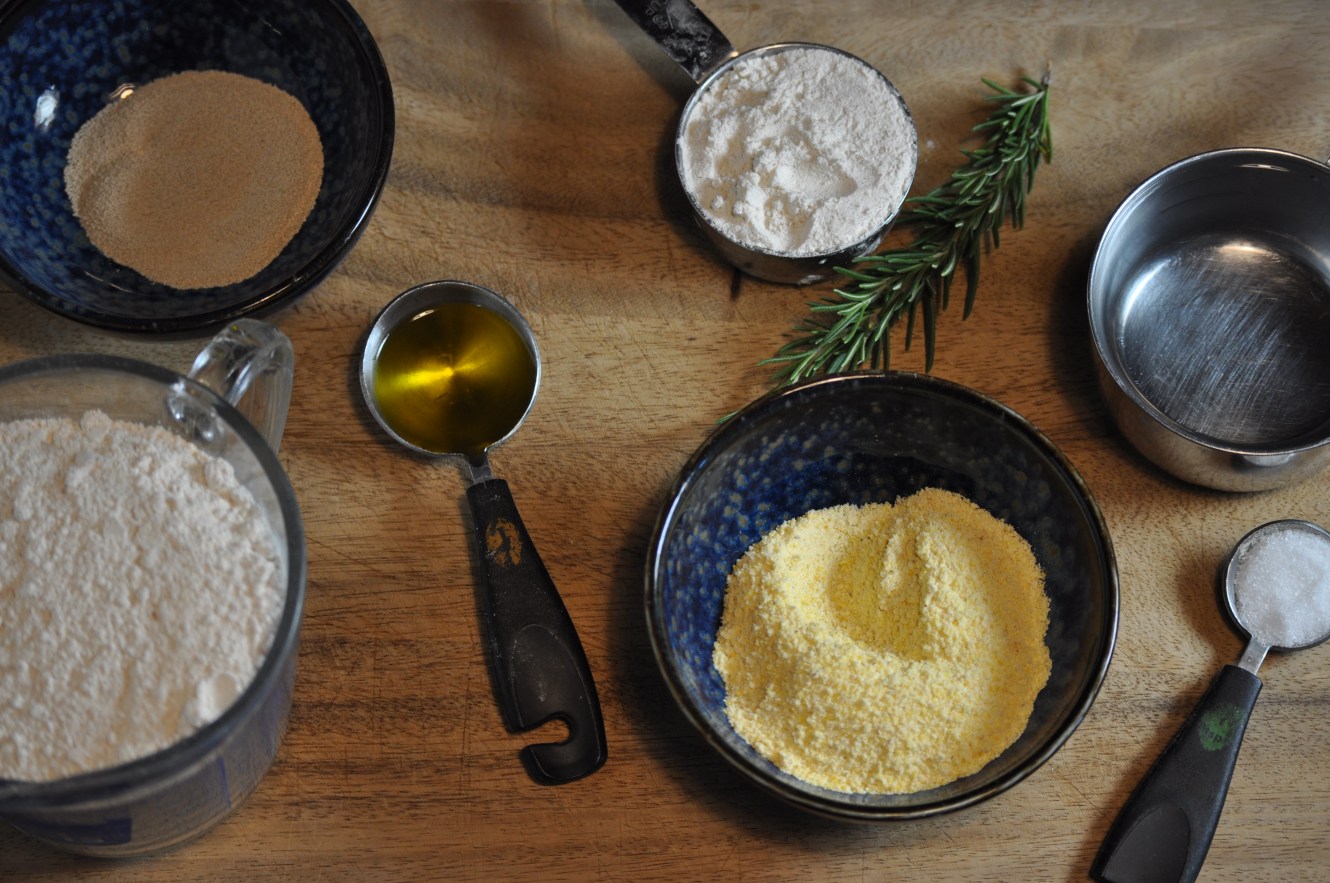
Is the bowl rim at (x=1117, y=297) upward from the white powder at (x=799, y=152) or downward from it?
downward

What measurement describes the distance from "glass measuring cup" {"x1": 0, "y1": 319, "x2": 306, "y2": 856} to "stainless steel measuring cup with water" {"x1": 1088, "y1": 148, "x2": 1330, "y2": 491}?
0.86m

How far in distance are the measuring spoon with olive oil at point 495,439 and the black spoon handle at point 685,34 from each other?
361mm

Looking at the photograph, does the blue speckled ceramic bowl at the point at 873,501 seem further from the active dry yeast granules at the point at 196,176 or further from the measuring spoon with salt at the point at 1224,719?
the active dry yeast granules at the point at 196,176

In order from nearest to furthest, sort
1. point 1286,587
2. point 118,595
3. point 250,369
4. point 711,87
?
point 118,595 → point 250,369 → point 1286,587 → point 711,87

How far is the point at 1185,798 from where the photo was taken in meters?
1.20

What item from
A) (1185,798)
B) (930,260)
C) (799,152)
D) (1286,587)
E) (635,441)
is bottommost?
(1185,798)

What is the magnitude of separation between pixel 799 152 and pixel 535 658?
24.7 inches

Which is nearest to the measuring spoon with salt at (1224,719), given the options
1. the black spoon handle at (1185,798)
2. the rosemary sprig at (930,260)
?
the black spoon handle at (1185,798)

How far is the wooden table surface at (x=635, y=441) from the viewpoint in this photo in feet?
3.99

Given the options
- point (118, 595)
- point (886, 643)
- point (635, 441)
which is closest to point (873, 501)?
point (886, 643)

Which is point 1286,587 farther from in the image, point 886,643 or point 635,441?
point 635,441

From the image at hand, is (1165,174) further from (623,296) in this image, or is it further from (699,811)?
(699,811)

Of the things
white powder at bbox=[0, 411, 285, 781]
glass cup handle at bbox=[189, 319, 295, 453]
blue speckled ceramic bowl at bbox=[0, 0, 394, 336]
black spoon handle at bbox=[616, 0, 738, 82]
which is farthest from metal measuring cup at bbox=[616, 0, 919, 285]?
white powder at bbox=[0, 411, 285, 781]

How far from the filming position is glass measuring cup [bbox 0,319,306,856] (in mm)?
969
